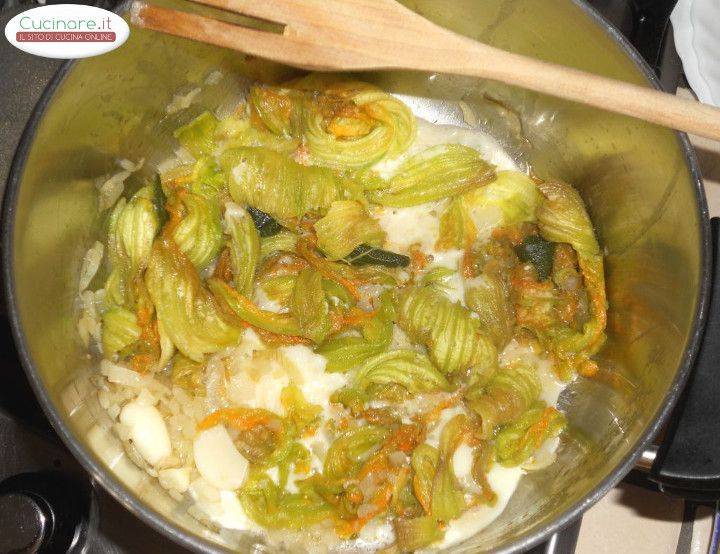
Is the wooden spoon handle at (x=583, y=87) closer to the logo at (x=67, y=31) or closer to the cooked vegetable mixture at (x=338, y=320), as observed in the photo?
the cooked vegetable mixture at (x=338, y=320)

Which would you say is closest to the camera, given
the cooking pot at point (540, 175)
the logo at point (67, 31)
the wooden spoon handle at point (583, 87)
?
the wooden spoon handle at point (583, 87)

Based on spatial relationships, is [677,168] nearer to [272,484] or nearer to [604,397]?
[604,397]

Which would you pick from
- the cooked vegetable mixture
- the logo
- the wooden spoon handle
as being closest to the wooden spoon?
the wooden spoon handle

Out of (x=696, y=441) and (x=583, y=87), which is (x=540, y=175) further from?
(x=696, y=441)

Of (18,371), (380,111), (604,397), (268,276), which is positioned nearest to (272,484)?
(268,276)

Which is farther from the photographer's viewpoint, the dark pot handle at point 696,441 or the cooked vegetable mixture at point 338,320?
the cooked vegetable mixture at point 338,320

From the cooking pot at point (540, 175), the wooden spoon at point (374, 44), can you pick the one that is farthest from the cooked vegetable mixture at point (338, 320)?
the wooden spoon at point (374, 44)
